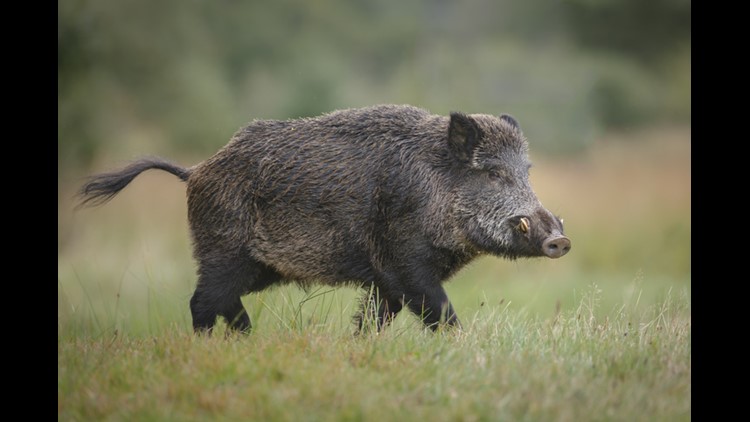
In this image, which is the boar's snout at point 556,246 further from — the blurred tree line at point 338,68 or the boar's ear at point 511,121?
the blurred tree line at point 338,68

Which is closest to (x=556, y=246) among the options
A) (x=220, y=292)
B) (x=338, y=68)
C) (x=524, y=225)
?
(x=524, y=225)

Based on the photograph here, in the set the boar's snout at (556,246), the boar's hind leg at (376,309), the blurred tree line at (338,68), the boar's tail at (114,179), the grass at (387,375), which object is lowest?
the grass at (387,375)

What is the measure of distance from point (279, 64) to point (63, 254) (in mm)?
17828

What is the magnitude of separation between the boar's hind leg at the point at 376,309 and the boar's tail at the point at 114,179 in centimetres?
175

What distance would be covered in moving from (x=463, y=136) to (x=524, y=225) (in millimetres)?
780

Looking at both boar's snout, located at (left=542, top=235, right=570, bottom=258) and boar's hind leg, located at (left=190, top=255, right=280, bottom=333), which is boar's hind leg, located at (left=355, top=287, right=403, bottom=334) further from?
boar's snout, located at (left=542, top=235, right=570, bottom=258)

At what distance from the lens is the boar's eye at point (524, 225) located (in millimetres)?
5844

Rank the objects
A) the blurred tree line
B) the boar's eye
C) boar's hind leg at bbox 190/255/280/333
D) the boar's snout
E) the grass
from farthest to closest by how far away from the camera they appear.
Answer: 1. the blurred tree line
2. boar's hind leg at bbox 190/255/280/333
3. the boar's eye
4. the boar's snout
5. the grass

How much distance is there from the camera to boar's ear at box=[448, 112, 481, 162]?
6117 mm

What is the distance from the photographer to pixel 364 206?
6195mm

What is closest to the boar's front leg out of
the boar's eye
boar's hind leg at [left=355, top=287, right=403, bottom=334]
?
boar's hind leg at [left=355, top=287, right=403, bottom=334]

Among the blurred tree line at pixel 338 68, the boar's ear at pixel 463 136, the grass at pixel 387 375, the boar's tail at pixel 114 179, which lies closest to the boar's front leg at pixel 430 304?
the grass at pixel 387 375

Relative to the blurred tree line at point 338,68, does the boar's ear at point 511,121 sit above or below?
below

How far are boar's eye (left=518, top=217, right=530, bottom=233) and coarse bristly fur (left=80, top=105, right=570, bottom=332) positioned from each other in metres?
0.01
